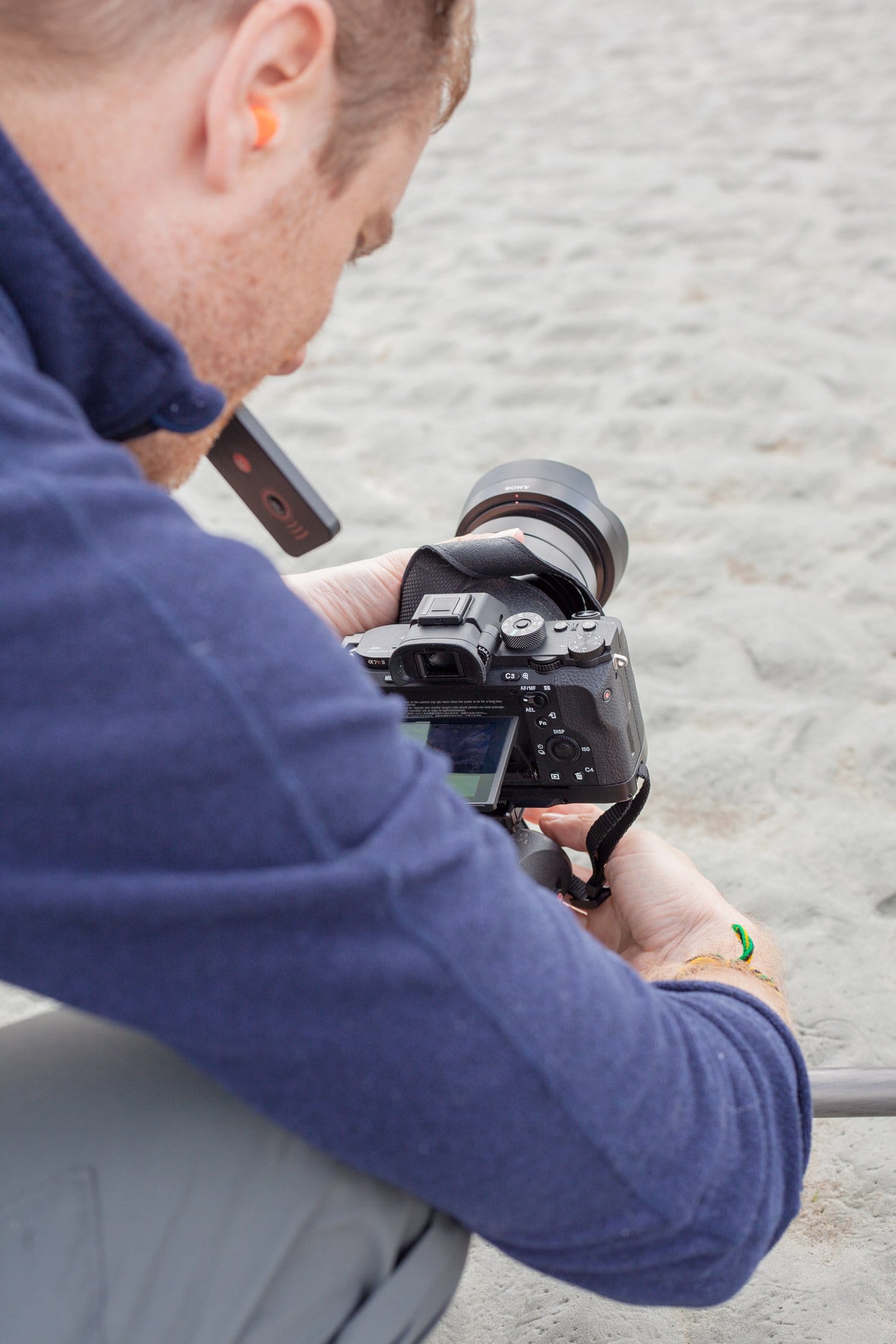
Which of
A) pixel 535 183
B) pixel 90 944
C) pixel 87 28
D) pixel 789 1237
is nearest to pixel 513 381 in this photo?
pixel 535 183

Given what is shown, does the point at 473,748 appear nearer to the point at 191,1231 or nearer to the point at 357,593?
the point at 357,593

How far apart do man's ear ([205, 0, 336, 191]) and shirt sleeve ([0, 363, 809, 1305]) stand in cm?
19

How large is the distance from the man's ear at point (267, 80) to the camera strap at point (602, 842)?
2.41 feet

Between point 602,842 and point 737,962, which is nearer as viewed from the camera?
point 737,962

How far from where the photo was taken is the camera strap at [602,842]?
126cm

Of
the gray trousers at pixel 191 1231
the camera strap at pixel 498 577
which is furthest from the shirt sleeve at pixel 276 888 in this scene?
the camera strap at pixel 498 577

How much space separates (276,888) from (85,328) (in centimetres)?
32

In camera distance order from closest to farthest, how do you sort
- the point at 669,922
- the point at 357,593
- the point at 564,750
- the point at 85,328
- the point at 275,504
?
the point at 85,328, the point at 669,922, the point at 564,750, the point at 275,504, the point at 357,593

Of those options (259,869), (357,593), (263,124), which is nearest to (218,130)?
(263,124)

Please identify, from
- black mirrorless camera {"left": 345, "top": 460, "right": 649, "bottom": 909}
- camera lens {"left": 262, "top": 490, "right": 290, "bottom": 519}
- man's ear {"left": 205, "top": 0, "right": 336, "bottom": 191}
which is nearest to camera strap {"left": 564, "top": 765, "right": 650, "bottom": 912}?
black mirrorless camera {"left": 345, "top": 460, "right": 649, "bottom": 909}

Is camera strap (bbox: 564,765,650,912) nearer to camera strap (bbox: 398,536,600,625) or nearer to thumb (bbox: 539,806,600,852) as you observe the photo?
thumb (bbox: 539,806,600,852)

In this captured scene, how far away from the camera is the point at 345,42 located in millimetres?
730

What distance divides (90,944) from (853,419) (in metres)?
2.58

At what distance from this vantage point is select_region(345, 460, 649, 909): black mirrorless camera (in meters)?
1.21
